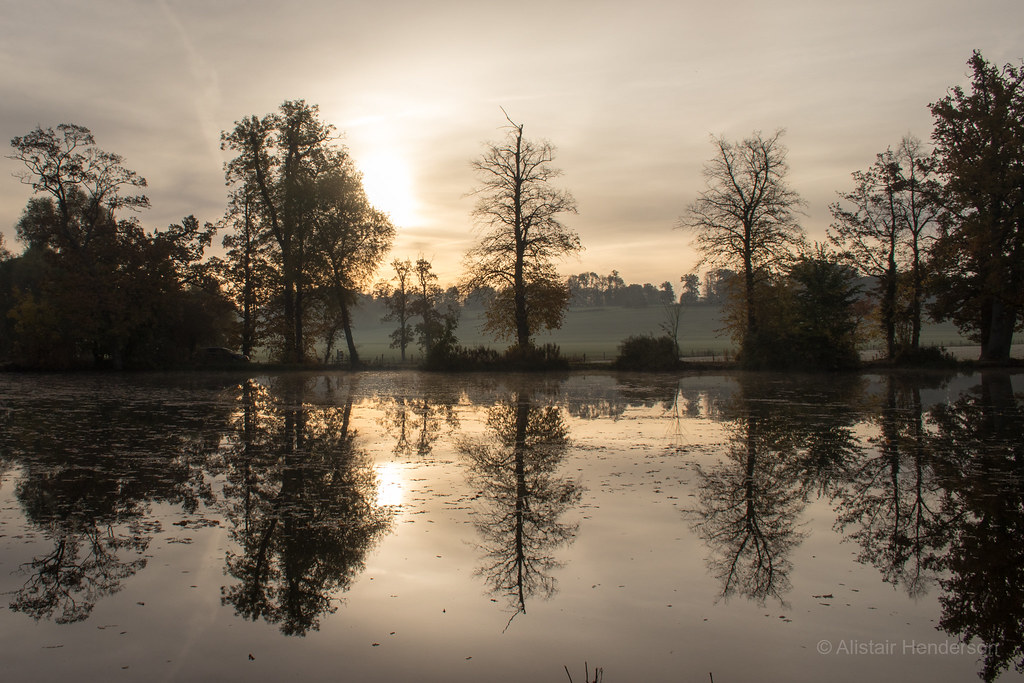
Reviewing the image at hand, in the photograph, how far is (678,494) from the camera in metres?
9.20

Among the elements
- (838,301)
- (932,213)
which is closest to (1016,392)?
(838,301)

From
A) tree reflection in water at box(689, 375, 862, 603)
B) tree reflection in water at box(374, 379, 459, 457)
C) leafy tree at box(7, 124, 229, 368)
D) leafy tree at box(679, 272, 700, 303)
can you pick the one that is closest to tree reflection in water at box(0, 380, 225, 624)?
tree reflection in water at box(374, 379, 459, 457)

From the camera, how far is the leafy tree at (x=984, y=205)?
33250 mm

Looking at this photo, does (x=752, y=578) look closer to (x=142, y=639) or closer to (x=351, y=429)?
(x=142, y=639)

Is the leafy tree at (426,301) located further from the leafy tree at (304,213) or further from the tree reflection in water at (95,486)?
the tree reflection in water at (95,486)

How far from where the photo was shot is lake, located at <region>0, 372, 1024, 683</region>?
16.0 feet

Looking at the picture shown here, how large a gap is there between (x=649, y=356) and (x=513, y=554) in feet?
108

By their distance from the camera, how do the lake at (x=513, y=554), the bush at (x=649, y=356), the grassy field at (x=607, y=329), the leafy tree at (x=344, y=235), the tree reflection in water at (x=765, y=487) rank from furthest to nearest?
1. the grassy field at (x=607, y=329)
2. the leafy tree at (x=344, y=235)
3. the bush at (x=649, y=356)
4. the tree reflection in water at (x=765, y=487)
5. the lake at (x=513, y=554)

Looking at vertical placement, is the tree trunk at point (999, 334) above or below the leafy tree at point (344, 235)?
below

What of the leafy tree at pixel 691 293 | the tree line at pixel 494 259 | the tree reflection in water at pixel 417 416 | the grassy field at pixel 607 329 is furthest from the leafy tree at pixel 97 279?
the leafy tree at pixel 691 293

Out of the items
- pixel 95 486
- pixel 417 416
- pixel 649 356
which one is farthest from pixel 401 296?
pixel 95 486

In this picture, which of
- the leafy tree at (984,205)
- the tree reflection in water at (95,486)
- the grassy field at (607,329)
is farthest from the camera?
the grassy field at (607,329)

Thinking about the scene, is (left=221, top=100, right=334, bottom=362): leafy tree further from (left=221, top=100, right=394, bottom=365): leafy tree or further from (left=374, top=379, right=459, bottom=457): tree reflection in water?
(left=374, top=379, right=459, bottom=457): tree reflection in water

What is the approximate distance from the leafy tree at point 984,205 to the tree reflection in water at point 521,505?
2935 centimetres
